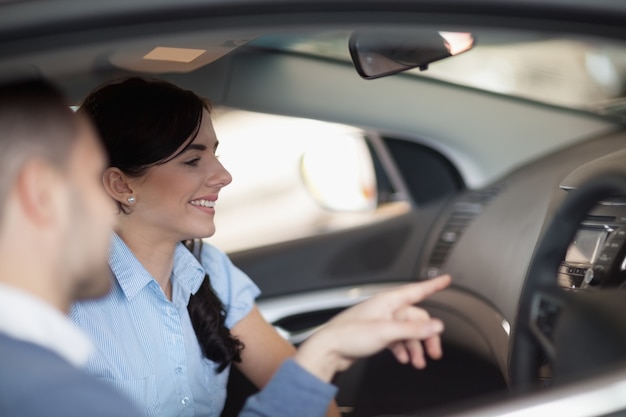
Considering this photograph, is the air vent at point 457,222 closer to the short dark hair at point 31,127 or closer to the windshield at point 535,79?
the windshield at point 535,79

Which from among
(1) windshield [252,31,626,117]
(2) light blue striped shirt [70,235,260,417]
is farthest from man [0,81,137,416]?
(1) windshield [252,31,626,117]

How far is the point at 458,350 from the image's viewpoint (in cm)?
256

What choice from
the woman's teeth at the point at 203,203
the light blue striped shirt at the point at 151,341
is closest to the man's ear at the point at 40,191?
the light blue striped shirt at the point at 151,341

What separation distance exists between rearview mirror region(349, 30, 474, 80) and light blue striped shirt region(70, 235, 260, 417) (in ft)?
1.92

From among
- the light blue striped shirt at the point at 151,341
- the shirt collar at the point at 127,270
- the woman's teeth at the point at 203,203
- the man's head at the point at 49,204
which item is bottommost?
the light blue striped shirt at the point at 151,341

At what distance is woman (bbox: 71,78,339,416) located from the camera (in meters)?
1.83

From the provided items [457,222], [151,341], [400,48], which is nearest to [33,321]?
[400,48]

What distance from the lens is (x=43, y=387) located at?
3.06 feet

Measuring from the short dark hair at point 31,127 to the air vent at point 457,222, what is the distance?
190 centimetres

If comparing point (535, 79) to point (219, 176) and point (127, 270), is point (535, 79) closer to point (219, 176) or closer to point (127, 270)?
point (219, 176)

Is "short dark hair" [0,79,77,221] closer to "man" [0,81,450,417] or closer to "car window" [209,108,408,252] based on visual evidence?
"man" [0,81,450,417]

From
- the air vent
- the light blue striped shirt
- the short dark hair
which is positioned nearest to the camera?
the short dark hair

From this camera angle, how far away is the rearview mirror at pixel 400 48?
1.18 metres

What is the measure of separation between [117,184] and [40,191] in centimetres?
95
